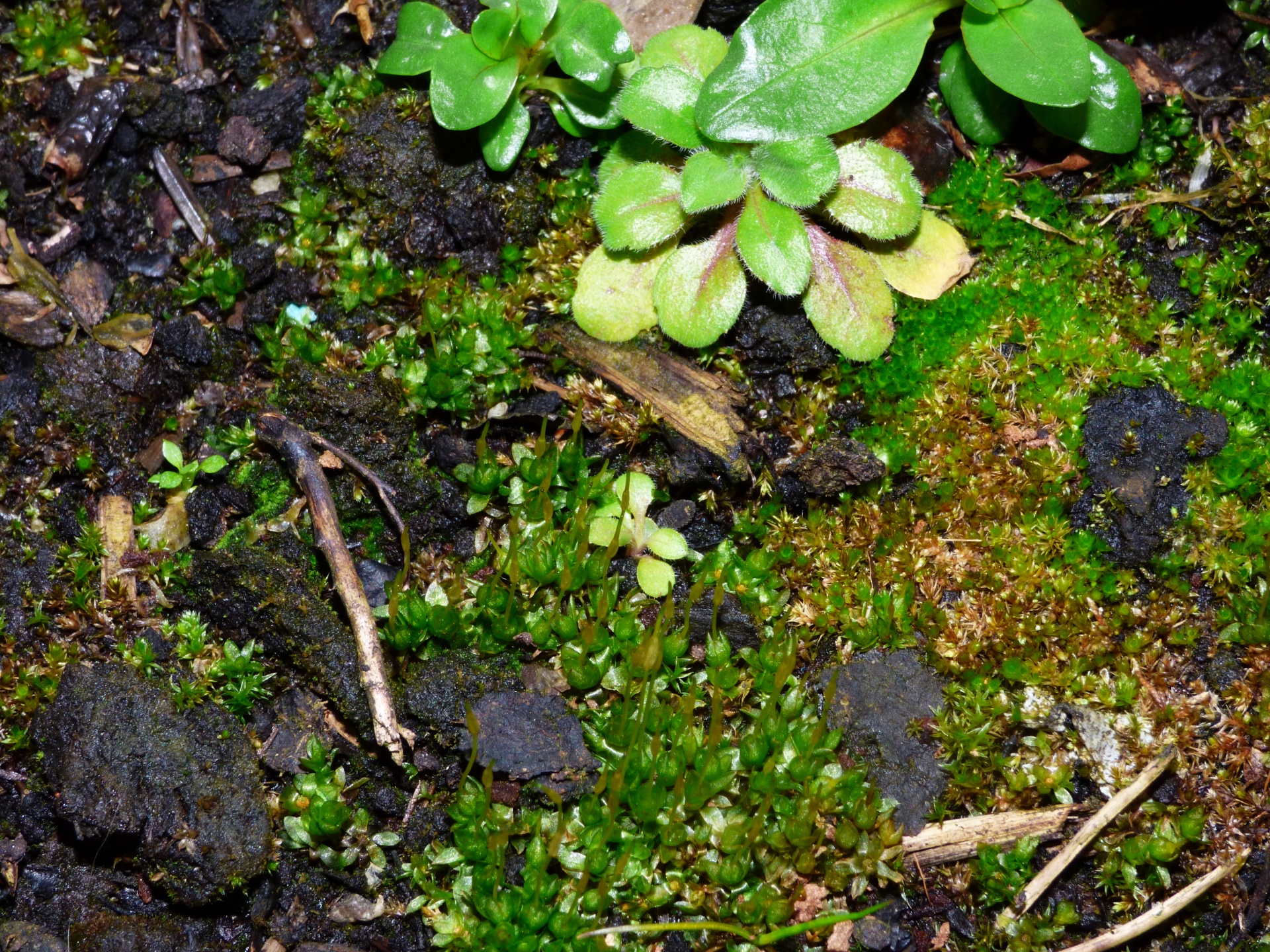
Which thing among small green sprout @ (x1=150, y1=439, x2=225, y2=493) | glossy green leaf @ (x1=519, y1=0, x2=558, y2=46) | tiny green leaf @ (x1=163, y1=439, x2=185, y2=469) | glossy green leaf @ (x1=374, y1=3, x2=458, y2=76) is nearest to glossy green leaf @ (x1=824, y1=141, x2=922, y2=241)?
glossy green leaf @ (x1=519, y1=0, x2=558, y2=46)

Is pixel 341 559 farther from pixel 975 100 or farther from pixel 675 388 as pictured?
pixel 975 100

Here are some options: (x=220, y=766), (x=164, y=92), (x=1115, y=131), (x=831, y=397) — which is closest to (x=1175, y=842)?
(x=831, y=397)

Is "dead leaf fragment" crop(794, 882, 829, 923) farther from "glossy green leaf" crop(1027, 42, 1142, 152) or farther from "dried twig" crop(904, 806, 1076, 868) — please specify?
"glossy green leaf" crop(1027, 42, 1142, 152)

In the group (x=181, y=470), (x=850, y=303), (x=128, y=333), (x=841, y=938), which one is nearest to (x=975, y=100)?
(x=850, y=303)

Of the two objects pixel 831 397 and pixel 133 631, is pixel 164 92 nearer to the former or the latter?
pixel 133 631

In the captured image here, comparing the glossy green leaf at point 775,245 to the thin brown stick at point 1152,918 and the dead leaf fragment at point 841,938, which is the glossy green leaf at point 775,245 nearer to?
the dead leaf fragment at point 841,938

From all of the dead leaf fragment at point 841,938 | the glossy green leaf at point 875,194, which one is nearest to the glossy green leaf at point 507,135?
the glossy green leaf at point 875,194
